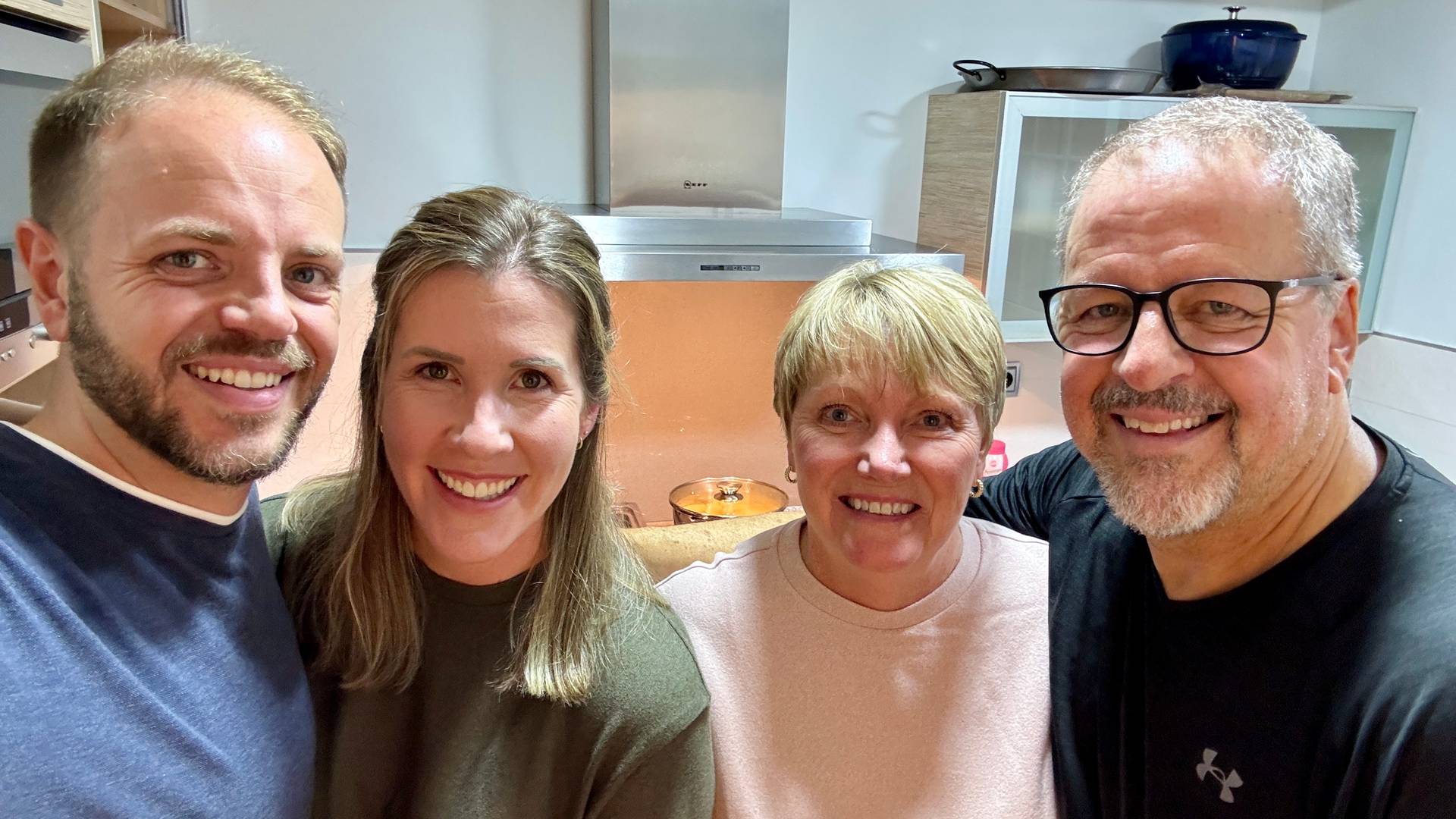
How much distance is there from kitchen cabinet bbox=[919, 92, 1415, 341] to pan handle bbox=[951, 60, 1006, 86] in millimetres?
52

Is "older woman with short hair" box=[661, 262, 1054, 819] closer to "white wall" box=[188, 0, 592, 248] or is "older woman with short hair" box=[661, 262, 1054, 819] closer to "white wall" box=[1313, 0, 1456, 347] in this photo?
"white wall" box=[188, 0, 592, 248]

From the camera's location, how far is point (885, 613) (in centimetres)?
121

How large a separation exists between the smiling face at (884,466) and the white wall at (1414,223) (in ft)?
7.04

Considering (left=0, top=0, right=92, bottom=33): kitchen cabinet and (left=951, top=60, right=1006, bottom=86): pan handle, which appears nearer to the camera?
(left=0, top=0, right=92, bottom=33): kitchen cabinet

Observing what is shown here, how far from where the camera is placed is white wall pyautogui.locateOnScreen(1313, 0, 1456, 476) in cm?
249

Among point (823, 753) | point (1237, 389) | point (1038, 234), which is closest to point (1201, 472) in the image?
point (1237, 389)

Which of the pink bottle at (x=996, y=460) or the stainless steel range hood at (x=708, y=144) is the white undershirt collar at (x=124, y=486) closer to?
the stainless steel range hood at (x=708, y=144)

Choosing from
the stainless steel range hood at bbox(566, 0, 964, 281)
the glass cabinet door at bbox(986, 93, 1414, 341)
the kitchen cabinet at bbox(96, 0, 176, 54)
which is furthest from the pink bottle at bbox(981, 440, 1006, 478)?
the kitchen cabinet at bbox(96, 0, 176, 54)

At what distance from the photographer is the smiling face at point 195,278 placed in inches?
31.9

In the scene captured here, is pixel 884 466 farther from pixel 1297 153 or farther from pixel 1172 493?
pixel 1297 153

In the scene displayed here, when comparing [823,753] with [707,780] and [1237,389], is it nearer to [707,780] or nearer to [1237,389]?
[707,780]

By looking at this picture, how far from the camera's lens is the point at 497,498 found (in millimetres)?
1018

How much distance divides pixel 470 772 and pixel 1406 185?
9.71 feet

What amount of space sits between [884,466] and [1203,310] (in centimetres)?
39
